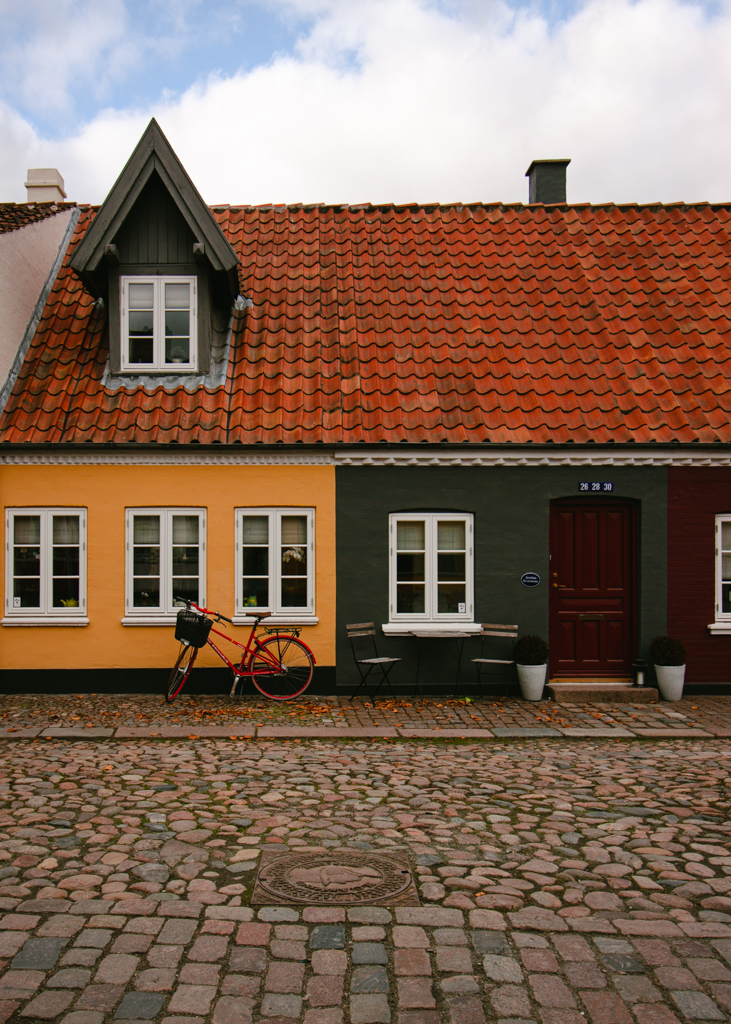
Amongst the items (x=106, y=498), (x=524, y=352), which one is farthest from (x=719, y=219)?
(x=106, y=498)

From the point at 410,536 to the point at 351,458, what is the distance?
141 centimetres

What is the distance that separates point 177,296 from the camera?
40.9ft

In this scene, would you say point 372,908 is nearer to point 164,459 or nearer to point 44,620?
point 164,459

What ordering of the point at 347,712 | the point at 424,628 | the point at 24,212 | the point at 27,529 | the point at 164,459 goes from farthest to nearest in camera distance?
the point at 24,212, the point at 27,529, the point at 164,459, the point at 424,628, the point at 347,712

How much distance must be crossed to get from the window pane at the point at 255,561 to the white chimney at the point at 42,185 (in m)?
8.63

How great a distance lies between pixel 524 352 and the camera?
12641 mm

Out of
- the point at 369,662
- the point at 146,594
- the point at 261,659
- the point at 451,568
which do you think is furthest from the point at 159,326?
the point at 369,662

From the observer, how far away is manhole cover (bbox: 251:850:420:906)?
4867 mm

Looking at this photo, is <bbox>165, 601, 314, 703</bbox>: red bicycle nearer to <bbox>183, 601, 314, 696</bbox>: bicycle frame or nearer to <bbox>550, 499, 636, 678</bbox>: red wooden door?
<bbox>183, 601, 314, 696</bbox>: bicycle frame

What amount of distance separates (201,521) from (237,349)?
299 centimetres

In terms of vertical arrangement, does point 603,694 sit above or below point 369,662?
below

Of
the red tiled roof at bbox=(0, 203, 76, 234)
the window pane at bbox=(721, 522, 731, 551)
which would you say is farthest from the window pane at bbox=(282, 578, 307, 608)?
the red tiled roof at bbox=(0, 203, 76, 234)

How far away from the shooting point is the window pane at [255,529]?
11.5 m

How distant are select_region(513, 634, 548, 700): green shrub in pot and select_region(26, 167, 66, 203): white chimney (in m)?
12.0
